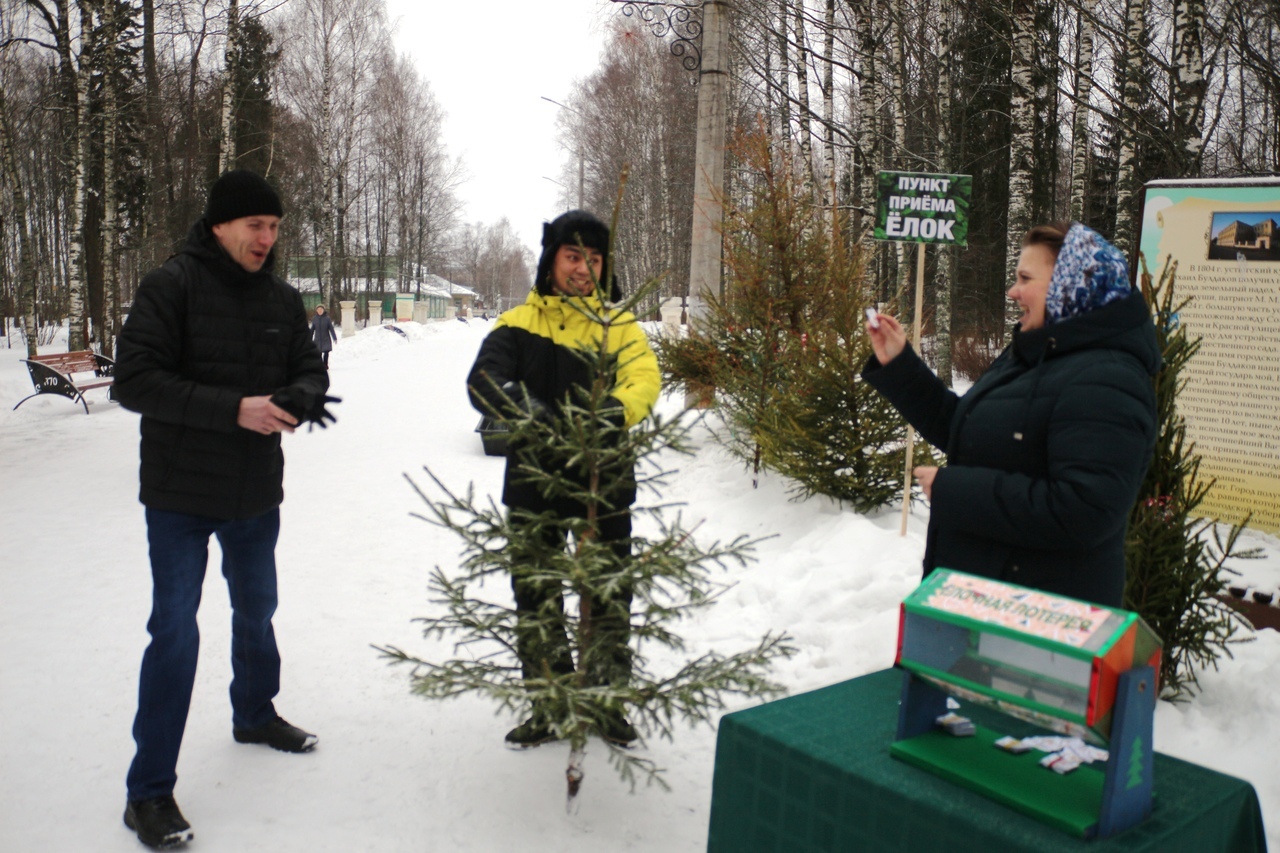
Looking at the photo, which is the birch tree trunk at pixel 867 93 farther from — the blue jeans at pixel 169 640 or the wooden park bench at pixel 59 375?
the wooden park bench at pixel 59 375

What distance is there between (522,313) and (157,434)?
122cm

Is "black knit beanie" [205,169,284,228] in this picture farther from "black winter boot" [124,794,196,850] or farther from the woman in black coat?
the woman in black coat

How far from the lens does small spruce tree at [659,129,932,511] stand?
20.8 feet

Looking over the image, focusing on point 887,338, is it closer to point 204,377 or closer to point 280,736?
point 204,377

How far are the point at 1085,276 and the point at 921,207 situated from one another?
394 cm

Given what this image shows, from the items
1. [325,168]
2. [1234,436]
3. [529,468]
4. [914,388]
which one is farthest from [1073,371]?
[325,168]

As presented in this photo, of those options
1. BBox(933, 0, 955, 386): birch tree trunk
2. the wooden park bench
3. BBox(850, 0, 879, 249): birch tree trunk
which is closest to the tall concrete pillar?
BBox(850, 0, 879, 249): birch tree trunk

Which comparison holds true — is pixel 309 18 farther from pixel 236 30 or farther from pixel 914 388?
pixel 914 388

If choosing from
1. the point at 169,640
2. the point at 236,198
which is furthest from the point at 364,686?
the point at 236,198

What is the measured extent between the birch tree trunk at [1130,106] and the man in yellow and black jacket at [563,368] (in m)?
7.81

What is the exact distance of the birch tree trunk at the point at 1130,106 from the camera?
9.26 metres

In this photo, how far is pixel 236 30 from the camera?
1877 cm

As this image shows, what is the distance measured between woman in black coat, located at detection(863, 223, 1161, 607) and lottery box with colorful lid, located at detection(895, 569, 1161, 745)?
0.32 m

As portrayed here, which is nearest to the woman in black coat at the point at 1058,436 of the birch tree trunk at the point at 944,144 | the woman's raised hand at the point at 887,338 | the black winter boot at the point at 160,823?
the woman's raised hand at the point at 887,338
